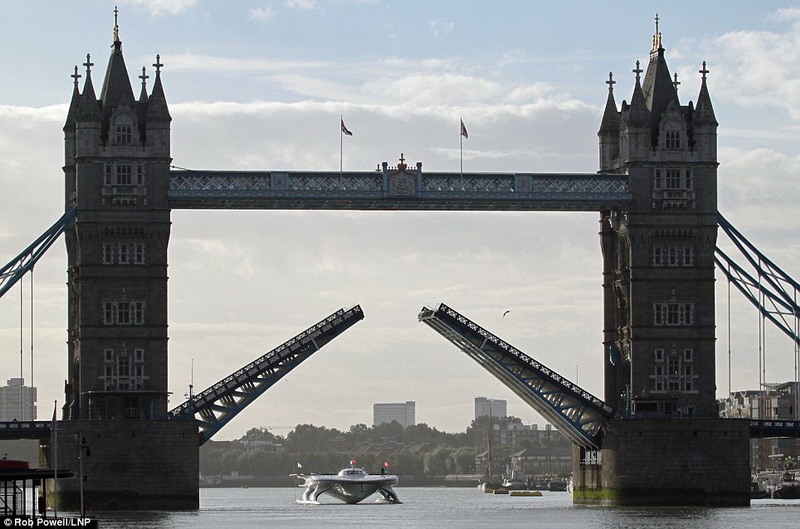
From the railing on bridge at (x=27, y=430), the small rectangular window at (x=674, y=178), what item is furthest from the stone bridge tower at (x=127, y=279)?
the small rectangular window at (x=674, y=178)

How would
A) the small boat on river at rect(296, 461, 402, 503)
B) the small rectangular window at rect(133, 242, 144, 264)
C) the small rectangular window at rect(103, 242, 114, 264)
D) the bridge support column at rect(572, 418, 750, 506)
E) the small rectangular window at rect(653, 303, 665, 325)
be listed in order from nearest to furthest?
the small rectangular window at rect(103, 242, 114, 264)
the small rectangular window at rect(133, 242, 144, 264)
the bridge support column at rect(572, 418, 750, 506)
the small rectangular window at rect(653, 303, 665, 325)
the small boat on river at rect(296, 461, 402, 503)

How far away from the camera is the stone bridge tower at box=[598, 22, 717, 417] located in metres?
120

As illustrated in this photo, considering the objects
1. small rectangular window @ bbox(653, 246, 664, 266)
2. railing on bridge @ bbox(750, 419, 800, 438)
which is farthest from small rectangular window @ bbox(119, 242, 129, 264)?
railing on bridge @ bbox(750, 419, 800, 438)

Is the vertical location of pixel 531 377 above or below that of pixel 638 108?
below

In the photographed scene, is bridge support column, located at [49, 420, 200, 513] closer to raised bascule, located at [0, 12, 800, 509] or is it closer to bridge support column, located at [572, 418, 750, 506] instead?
raised bascule, located at [0, 12, 800, 509]

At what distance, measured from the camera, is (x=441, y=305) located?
118562 millimetres

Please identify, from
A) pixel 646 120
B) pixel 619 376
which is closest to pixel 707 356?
pixel 619 376

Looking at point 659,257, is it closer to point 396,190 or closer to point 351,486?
point 396,190

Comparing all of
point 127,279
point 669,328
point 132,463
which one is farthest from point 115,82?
point 669,328

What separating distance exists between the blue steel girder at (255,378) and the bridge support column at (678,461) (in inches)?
643

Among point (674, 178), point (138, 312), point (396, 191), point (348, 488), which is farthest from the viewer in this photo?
point (348, 488)

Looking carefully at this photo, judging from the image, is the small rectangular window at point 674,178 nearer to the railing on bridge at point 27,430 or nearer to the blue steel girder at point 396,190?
the blue steel girder at point 396,190

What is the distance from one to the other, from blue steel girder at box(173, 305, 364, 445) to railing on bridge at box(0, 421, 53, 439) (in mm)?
6681

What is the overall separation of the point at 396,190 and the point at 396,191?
0.18ft
